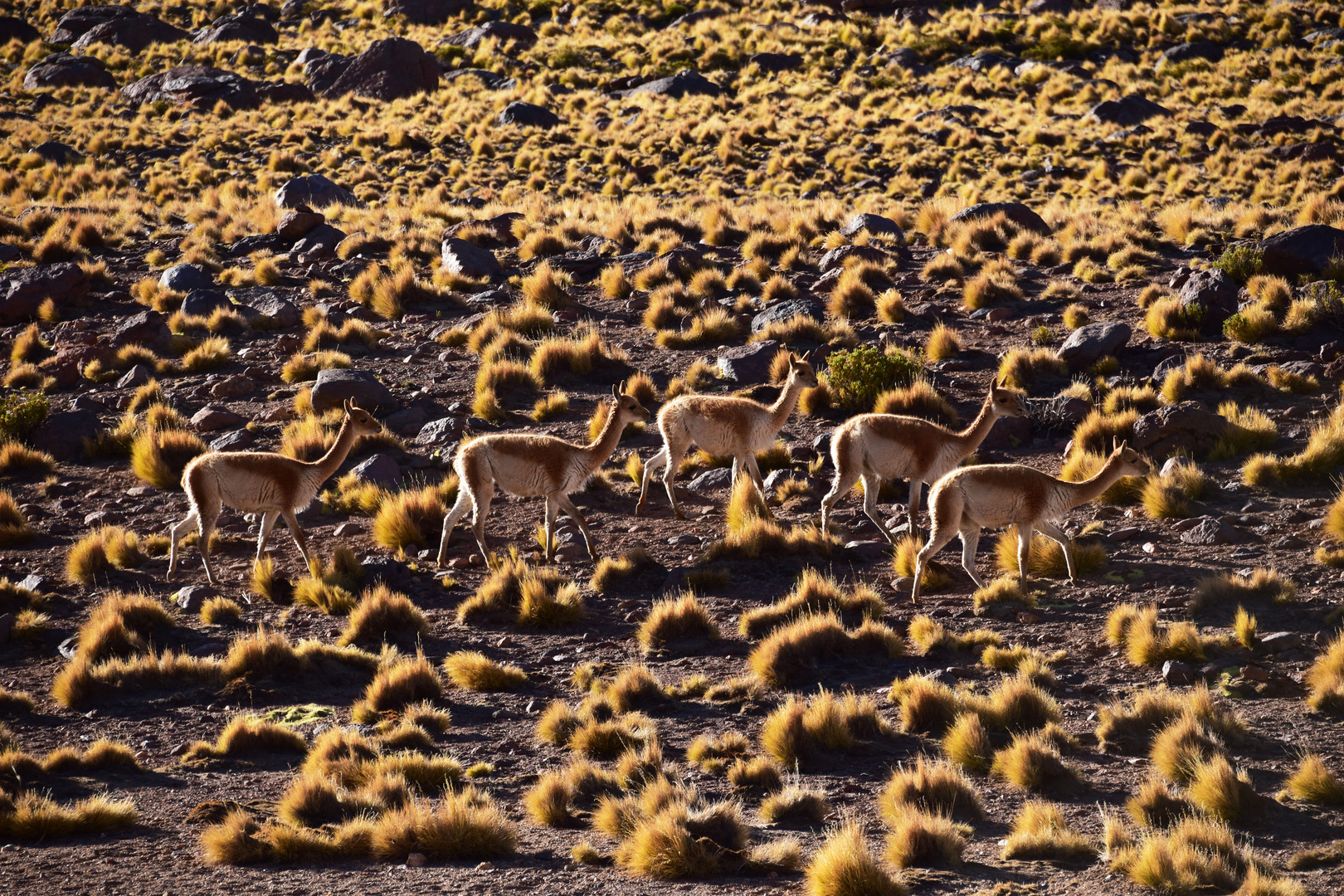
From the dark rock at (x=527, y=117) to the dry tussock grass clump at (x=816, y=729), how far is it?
3301cm

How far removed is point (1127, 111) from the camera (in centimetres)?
3481

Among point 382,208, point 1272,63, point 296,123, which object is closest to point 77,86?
point 296,123

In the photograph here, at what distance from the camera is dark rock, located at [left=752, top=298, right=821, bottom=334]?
17922 millimetres

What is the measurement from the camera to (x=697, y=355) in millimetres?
17359

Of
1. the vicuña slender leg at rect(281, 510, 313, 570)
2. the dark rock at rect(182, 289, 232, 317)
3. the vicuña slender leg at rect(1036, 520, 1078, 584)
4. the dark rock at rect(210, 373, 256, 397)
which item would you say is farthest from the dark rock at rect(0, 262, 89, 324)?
the vicuña slender leg at rect(1036, 520, 1078, 584)

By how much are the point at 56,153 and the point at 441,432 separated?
90.2ft

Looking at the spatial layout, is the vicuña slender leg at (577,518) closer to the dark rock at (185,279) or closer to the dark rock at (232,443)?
the dark rock at (232,443)

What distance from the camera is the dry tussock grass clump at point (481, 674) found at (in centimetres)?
920

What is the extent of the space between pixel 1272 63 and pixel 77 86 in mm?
43810

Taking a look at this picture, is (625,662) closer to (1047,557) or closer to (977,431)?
(1047,557)

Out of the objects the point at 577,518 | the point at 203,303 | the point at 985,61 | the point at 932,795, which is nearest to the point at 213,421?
the point at 203,303

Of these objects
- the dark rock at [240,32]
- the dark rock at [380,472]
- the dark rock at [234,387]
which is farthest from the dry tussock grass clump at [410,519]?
the dark rock at [240,32]

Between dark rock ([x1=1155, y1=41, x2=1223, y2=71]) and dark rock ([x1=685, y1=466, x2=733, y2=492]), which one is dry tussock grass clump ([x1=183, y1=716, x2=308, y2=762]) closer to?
dark rock ([x1=685, y1=466, x2=733, y2=492])

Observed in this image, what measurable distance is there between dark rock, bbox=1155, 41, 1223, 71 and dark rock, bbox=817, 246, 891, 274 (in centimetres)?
2533
